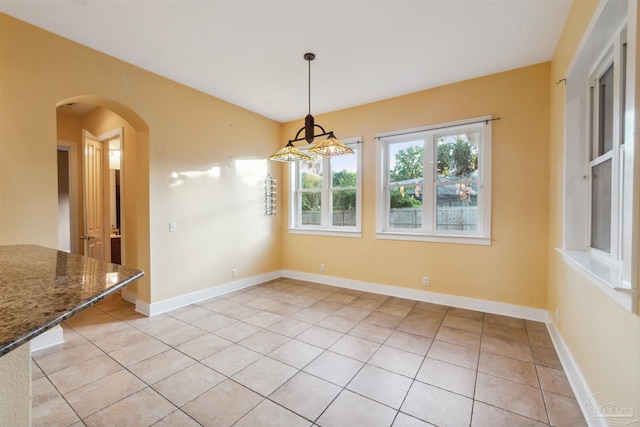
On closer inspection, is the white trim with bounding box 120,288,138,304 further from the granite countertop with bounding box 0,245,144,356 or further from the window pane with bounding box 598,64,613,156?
the window pane with bounding box 598,64,613,156

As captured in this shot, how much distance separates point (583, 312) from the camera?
6.37 ft

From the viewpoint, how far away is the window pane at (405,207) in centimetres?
396

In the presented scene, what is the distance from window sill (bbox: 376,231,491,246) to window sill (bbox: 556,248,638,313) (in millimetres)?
1150

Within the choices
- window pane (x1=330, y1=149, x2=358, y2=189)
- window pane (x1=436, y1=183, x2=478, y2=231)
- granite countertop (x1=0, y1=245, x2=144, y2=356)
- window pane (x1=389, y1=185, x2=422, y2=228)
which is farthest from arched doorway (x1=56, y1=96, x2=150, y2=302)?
window pane (x1=436, y1=183, x2=478, y2=231)

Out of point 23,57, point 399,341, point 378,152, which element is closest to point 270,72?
point 378,152

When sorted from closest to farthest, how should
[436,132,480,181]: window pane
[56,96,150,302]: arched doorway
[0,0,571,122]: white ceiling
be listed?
1. [0,0,571,122]: white ceiling
2. [56,96,150,302]: arched doorway
3. [436,132,480,181]: window pane

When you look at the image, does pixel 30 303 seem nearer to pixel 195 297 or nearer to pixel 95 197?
pixel 195 297

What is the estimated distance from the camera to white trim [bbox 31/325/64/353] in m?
2.50

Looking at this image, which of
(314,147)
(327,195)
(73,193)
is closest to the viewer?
(314,147)

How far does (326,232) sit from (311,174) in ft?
3.65

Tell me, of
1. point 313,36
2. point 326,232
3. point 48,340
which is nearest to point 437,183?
point 326,232

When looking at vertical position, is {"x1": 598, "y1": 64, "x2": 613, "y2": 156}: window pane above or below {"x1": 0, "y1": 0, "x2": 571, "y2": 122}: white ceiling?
below


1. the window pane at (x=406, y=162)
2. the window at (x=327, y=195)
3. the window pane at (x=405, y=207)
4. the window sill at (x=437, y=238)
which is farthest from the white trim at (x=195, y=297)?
the window pane at (x=406, y=162)

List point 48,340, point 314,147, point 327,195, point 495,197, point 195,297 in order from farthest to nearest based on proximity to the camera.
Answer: point 327,195, point 195,297, point 495,197, point 314,147, point 48,340
